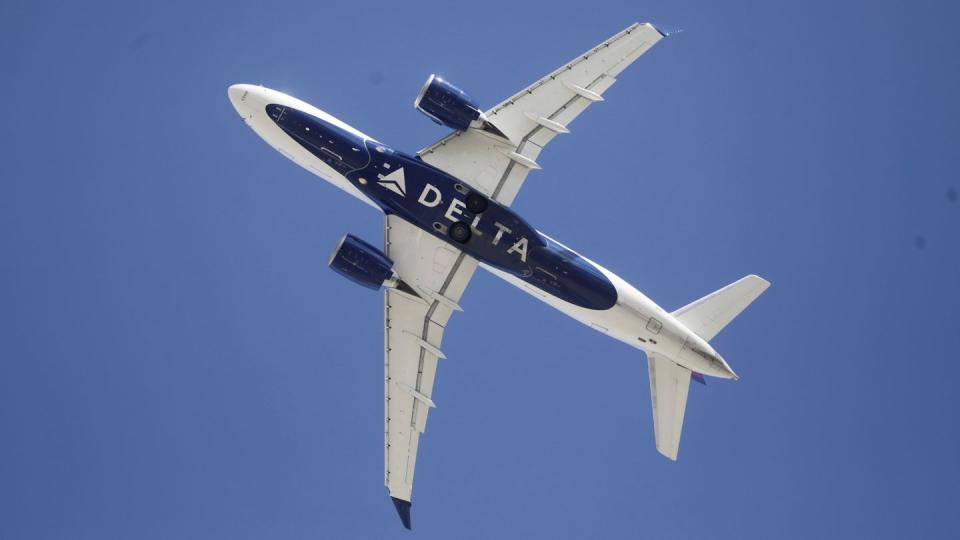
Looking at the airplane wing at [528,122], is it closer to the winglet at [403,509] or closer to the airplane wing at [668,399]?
the airplane wing at [668,399]

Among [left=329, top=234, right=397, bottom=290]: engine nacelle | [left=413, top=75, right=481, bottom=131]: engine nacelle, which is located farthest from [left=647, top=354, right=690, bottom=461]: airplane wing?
[left=413, top=75, right=481, bottom=131]: engine nacelle

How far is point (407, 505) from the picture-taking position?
42344 millimetres

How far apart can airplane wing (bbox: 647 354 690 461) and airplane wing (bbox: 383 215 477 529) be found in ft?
31.4

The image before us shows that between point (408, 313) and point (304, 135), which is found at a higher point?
point (304, 135)

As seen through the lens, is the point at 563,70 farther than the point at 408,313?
No

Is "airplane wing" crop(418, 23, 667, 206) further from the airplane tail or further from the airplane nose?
the airplane tail

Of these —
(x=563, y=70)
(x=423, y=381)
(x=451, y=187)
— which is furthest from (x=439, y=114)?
(x=423, y=381)

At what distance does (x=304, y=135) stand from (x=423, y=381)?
12.4 metres

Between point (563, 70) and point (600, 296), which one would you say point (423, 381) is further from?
point (563, 70)

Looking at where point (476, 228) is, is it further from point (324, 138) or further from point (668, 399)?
point (668, 399)

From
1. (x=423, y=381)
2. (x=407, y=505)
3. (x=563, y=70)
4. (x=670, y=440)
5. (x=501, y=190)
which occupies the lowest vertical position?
(x=407, y=505)

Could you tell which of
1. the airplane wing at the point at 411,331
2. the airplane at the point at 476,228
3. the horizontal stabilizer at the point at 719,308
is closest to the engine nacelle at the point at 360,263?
the airplane at the point at 476,228

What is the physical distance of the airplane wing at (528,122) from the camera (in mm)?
37625

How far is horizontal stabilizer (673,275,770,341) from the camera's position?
39.4m
